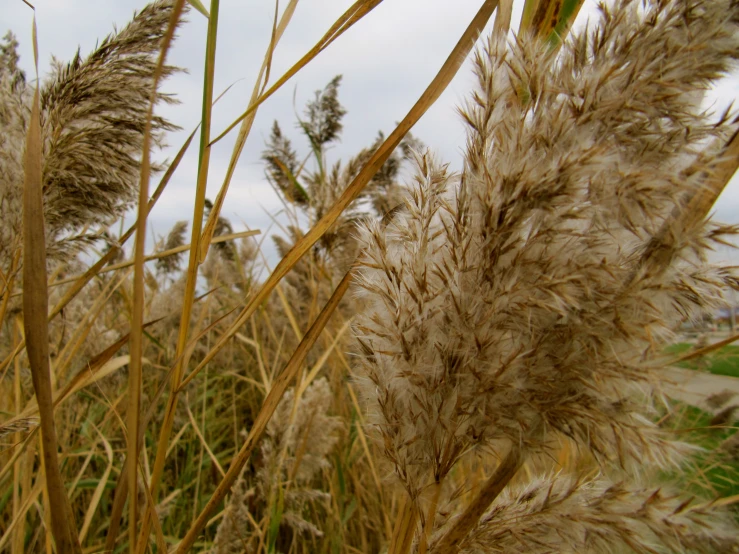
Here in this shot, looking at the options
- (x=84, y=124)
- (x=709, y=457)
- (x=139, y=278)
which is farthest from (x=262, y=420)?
(x=709, y=457)

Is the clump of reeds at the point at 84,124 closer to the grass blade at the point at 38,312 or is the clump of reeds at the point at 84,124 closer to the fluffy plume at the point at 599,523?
the grass blade at the point at 38,312

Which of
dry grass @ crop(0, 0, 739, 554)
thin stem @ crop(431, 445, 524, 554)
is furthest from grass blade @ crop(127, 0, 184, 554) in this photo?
thin stem @ crop(431, 445, 524, 554)

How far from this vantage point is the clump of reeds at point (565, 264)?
0.56 metres

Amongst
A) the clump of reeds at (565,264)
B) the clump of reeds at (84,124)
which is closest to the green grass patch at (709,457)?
the clump of reeds at (565,264)

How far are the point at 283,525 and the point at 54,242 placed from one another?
1.29 meters

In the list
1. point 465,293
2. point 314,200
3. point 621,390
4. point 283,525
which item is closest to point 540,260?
point 465,293

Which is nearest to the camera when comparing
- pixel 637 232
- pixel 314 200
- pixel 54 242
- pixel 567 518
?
pixel 637 232

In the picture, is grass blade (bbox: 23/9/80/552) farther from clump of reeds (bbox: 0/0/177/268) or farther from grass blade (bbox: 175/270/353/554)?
clump of reeds (bbox: 0/0/177/268)

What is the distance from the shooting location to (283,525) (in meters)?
1.79

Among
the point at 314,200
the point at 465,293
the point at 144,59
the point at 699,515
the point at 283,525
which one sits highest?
→ the point at 144,59

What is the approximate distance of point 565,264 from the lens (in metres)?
0.59

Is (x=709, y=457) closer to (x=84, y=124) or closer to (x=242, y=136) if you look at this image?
(x=242, y=136)

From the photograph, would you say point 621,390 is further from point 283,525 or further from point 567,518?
point 283,525

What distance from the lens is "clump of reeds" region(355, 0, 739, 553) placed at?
0.56 metres
